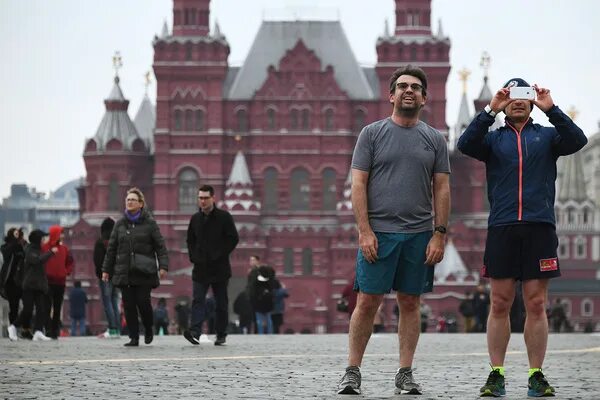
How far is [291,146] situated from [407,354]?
8507 centimetres

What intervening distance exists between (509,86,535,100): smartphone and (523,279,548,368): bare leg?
4.06 ft

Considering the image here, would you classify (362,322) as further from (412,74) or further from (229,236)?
(229,236)

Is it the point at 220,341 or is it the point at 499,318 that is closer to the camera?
the point at 499,318

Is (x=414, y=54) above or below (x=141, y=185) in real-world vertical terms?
above

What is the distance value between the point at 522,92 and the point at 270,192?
85235 millimetres

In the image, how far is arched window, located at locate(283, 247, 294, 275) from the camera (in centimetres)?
9462

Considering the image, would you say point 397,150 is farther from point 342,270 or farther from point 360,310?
point 342,270

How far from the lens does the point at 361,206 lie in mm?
12336

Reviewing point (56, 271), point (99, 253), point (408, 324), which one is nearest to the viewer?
point (408, 324)

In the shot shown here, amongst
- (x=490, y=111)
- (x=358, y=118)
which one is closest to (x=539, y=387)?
(x=490, y=111)

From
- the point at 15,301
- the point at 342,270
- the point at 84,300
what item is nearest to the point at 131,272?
the point at 15,301

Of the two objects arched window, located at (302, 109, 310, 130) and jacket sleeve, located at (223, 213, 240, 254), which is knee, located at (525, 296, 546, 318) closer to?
jacket sleeve, located at (223, 213, 240, 254)

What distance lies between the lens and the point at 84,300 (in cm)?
3731

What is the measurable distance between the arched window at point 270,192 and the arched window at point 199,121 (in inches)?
163
